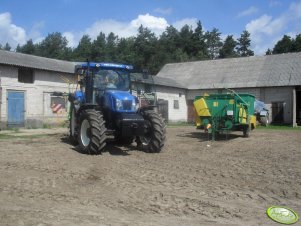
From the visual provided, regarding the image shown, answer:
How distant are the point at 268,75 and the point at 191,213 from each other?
29.0m

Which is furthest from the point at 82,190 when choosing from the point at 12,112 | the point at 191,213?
the point at 12,112

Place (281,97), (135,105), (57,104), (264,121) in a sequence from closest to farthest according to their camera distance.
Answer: (135,105)
(57,104)
(264,121)
(281,97)

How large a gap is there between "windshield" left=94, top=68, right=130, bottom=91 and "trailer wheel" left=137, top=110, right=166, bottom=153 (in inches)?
47.2

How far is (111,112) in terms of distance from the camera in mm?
10828

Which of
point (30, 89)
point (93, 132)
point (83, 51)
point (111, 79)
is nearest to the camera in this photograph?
point (93, 132)

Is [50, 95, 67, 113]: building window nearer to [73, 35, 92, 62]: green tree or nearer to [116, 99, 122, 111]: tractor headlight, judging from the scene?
[116, 99, 122, 111]: tractor headlight

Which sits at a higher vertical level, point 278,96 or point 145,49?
point 145,49

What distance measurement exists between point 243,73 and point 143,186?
95.2 ft

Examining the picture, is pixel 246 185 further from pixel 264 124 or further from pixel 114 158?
pixel 264 124

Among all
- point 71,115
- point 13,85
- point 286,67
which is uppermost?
point 286,67

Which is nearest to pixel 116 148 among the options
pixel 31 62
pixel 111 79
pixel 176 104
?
pixel 111 79

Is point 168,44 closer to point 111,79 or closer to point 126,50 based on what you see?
point 126,50

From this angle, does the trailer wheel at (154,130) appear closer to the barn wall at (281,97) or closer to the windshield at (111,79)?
the windshield at (111,79)

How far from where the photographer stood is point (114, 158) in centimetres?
1017
